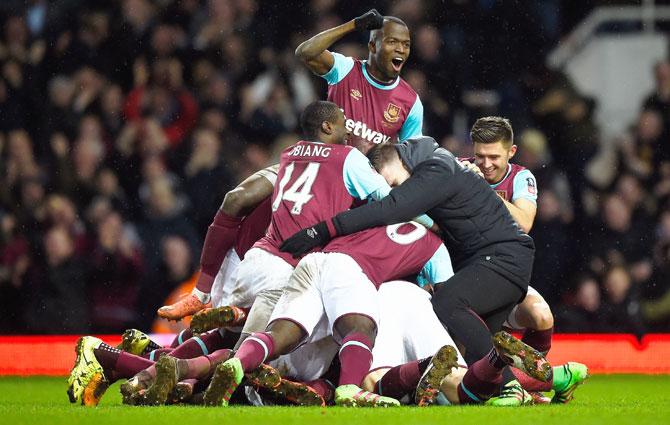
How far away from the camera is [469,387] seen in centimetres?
550

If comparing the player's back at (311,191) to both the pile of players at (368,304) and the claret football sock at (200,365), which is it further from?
the claret football sock at (200,365)

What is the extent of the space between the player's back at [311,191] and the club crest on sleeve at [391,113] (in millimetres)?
1199

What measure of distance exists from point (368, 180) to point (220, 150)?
483 cm

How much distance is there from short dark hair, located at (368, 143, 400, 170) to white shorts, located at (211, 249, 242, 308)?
1.22 meters

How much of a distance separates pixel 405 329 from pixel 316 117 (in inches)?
50.0

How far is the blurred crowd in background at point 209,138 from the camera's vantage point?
10.1 meters

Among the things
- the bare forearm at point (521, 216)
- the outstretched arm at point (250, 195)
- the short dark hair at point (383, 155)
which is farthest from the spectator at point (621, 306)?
the short dark hair at point (383, 155)

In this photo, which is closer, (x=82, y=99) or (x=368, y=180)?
(x=368, y=180)

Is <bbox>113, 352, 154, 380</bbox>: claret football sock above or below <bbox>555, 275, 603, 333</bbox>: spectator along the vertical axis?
above

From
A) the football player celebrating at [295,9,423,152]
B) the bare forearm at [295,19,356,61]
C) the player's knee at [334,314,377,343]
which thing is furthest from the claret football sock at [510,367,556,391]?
the bare forearm at [295,19,356,61]

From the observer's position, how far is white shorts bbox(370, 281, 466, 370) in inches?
226

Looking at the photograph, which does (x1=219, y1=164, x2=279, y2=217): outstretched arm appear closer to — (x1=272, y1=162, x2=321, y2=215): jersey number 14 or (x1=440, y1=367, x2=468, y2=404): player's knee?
(x1=272, y1=162, x2=321, y2=215): jersey number 14

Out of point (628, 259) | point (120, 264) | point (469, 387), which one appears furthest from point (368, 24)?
point (628, 259)

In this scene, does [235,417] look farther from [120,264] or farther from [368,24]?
[120,264]
